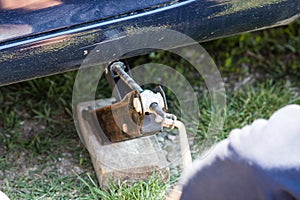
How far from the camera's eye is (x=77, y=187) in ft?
8.25

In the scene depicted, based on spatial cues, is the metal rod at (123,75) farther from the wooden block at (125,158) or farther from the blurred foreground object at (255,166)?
the blurred foreground object at (255,166)

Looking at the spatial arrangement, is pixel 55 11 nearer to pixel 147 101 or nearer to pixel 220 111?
pixel 147 101

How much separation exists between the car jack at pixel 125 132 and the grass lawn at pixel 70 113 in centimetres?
8

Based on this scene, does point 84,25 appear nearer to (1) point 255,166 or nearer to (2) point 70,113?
(2) point 70,113

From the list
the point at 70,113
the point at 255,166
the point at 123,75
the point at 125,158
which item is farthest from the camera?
the point at 70,113

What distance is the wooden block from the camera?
2484 mm

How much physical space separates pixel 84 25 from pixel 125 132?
531 mm

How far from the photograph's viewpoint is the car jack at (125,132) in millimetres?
2328

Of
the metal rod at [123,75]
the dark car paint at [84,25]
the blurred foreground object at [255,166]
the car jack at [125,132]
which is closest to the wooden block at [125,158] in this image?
the car jack at [125,132]

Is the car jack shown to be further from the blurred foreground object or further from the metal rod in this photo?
the blurred foreground object

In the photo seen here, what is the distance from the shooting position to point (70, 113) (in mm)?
2947

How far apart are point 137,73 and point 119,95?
63 centimetres

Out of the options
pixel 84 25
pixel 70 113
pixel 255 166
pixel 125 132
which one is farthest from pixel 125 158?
pixel 255 166

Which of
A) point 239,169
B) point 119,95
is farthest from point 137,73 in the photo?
point 239,169
